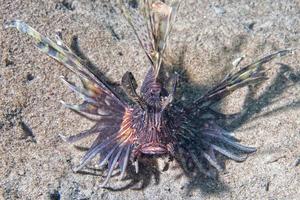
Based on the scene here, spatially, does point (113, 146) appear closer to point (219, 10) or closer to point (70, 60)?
point (70, 60)

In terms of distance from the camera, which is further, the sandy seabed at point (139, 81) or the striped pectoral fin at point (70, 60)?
the sandy seabed at point (139, 81)

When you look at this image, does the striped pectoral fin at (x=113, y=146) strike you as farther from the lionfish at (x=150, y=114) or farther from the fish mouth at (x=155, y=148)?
the fish mouth at (x=155, y=148)

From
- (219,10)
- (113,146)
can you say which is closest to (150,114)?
(113,146)

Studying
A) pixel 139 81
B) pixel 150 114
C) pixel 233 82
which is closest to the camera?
pixel 150 114

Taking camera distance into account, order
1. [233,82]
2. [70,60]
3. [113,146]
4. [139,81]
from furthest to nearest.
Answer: [139,81]
[233,82]
[70,60]
[113,146]

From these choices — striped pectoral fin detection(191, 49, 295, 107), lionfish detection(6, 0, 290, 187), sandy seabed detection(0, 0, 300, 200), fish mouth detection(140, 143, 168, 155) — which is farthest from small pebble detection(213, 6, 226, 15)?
fish mouth detection(140, 143, 168, 155)

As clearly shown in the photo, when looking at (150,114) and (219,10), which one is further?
(219,10)

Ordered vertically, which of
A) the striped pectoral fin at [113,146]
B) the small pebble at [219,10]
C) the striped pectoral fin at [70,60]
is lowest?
the striped pectoral fin at [113,146]

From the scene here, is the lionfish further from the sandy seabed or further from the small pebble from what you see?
the small pebble

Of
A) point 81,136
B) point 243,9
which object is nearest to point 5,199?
point 81,136

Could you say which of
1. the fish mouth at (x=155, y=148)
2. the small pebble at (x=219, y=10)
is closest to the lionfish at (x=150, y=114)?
the fish mouth at (x=155, y=148)
